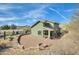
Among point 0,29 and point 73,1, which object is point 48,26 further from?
point 0,29

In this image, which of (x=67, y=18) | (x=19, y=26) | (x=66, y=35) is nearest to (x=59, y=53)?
(x=66, y=35)

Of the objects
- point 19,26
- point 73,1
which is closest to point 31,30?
point 19,26

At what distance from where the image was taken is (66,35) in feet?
6.13

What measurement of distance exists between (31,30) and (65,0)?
46cm

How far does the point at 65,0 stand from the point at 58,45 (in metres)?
0.46

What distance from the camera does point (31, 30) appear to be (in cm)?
188

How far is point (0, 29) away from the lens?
186 cm

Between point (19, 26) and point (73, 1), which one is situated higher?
point (73, 1)

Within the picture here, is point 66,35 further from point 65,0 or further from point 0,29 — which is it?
point 0,29
